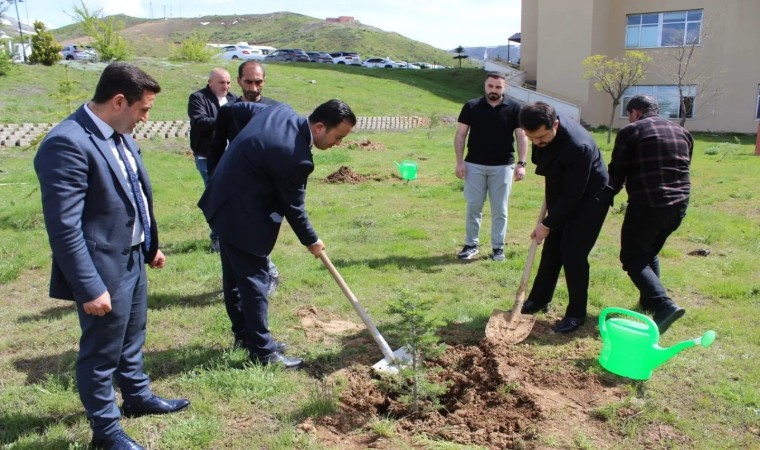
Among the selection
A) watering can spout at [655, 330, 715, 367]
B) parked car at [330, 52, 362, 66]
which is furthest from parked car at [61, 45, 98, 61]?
watering can spout at [655, 330, 715, 367]

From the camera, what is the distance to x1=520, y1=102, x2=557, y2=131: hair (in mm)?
3879

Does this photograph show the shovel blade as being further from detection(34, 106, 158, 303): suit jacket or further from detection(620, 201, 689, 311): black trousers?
detection(34, 106, 158, 303): suit jacket

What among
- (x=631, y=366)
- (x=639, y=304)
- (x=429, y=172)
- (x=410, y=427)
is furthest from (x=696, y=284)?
(x=429, y=172)

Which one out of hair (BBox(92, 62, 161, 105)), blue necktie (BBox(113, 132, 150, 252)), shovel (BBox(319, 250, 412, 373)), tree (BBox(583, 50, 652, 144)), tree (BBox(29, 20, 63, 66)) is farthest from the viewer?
tree (BBox(29, 20, 63, 66))

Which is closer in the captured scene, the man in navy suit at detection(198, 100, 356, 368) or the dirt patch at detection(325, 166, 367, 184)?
the man in navy suit at detection(198, 100, 356, 368)

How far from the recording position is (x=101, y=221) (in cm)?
264

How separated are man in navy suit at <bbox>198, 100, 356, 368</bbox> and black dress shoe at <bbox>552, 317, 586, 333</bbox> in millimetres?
2059

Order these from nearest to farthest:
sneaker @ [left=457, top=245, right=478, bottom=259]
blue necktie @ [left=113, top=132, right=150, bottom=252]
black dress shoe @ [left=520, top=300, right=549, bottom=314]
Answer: blue necktie @ [left=113, top=132, right=150, bottom=252]
black dress shoe @ [left=520, top=300, right=549, bottom=314]
sneaker @ [left=457, top=245, right=478, bottom=259]

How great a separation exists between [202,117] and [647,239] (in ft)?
13.5

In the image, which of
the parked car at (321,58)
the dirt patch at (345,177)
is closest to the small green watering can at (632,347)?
the dirt patch at (345,177)

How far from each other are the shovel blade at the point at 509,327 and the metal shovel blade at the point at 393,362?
0.68m

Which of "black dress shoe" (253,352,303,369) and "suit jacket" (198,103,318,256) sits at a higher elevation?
"suit jacket" (198,103,318,256)

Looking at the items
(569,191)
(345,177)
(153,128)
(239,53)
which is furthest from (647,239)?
(239,53)

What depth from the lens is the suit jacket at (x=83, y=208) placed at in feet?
7.95
